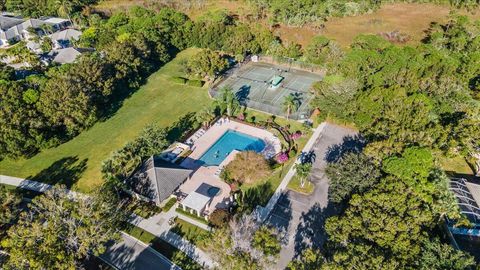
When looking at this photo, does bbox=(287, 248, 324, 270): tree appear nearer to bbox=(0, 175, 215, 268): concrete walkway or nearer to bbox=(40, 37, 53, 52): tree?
bbox=(0, 175, 215, 268): concrete walkway

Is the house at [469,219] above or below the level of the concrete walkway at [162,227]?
above

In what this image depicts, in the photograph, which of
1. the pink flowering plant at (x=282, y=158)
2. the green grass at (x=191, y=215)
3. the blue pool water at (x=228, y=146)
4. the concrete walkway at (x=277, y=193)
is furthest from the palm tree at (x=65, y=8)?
the concrete walkway at (x=277, y=193)

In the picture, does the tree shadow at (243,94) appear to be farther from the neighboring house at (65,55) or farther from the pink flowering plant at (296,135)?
the neighboring house at (65,55)

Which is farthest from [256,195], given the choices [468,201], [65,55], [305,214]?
[65,55]

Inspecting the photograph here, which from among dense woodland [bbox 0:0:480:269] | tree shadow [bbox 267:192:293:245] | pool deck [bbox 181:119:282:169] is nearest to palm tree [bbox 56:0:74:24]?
dense woodland [bbox 0:0:480:269]

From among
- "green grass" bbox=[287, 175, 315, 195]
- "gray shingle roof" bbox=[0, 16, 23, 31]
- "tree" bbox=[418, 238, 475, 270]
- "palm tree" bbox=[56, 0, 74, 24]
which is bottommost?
"green grass" bbox=[287, 175, 315, 195]

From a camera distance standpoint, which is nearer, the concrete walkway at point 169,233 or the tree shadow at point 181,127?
the concrete walkway at point 169,233

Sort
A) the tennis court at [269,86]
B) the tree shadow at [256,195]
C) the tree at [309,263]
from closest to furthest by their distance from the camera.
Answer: the tree at [309,263]
the tree shadow at [256,195]
the tennis court at [269,86]
